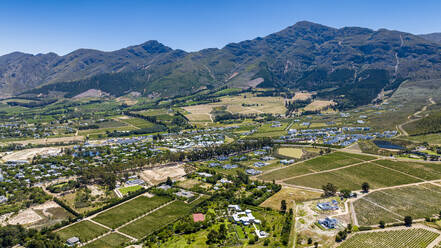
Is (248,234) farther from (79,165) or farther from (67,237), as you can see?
(79,165)

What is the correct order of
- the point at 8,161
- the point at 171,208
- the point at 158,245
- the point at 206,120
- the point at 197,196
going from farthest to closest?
the point at 206,120 → the point at 8,161 → the point at 197,196 → the point at 171,208 → the point at 158,245

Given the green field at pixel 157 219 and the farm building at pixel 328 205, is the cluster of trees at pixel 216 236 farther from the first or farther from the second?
the farm building at pixel 328 205

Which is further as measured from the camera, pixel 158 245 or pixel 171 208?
pixel 171 208

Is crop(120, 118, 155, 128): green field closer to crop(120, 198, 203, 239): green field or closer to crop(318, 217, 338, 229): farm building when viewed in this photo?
crop(120, 198, 203, 239): green field

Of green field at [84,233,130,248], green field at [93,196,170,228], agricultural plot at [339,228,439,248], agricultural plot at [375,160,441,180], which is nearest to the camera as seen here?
agricultural plot at [339,228,439,248]

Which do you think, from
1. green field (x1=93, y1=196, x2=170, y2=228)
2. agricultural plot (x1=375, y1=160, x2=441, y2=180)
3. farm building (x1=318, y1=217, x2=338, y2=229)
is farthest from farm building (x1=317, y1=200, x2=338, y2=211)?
green field (x1=93, y1=196, x2=170, y2=228)

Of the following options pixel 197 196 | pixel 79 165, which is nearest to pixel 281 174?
pixel 197 196
